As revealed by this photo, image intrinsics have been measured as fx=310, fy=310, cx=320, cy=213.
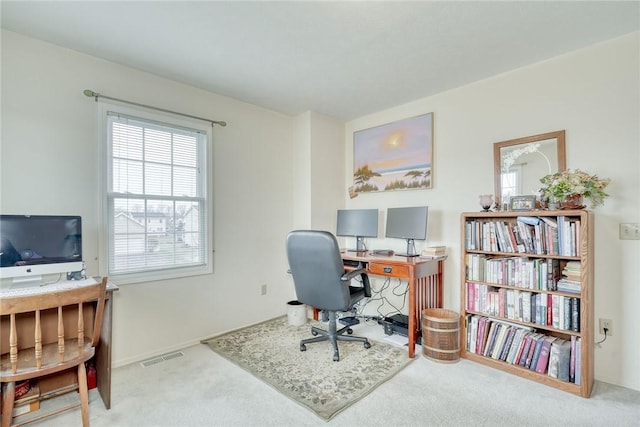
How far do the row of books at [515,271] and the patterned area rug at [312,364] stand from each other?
0.92 metres

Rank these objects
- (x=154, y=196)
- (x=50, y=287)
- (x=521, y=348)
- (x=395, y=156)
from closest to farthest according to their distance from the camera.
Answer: (x=50, y=287) → (x=521, y=348) → (x=154, y=196) → (x=395, y=156)

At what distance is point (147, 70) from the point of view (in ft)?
8.43

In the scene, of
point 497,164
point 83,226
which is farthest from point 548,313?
point 83,226

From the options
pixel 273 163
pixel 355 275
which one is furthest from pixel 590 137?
pixel 273 163

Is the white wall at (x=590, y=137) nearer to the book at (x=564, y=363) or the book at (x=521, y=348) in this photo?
the book at (x=564, y=363)

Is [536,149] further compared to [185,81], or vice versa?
[185,81]

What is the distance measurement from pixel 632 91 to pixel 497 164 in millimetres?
904

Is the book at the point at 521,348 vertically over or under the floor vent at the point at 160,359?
over

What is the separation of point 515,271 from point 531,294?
0.18 metres

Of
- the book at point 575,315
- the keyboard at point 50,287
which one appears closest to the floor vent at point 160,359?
the keyboard at point 50,287

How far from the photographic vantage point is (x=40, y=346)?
149 centimetres

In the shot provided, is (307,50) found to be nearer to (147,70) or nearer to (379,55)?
(379,55)

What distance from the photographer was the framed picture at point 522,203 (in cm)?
229

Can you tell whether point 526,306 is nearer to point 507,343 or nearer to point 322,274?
point 507,343
